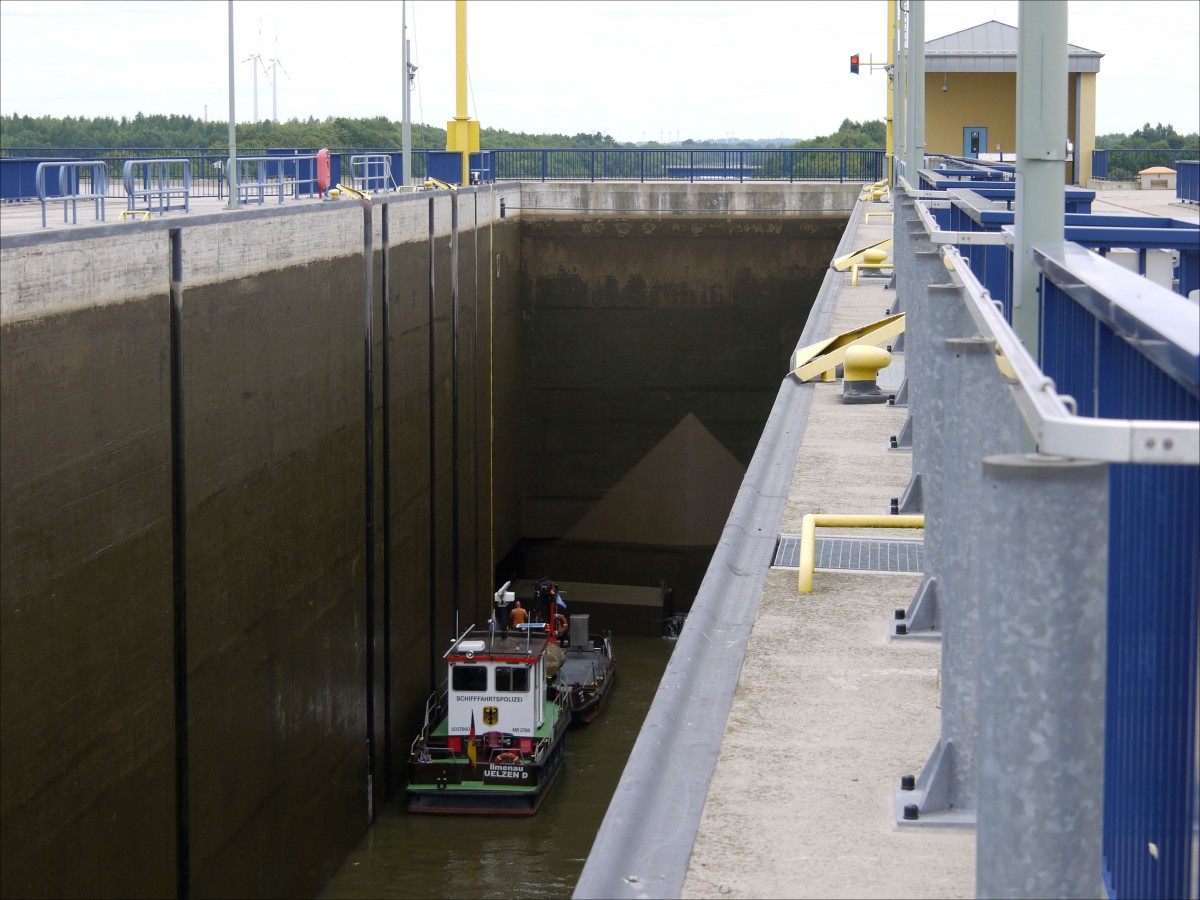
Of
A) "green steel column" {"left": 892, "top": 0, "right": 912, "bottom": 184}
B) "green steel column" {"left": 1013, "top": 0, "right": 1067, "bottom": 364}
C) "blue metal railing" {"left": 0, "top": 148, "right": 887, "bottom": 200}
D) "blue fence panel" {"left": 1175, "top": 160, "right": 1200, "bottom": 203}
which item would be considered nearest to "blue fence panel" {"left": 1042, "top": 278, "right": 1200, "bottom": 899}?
"green steel column" {"left": 1013, "top": 0, "right": 1067, "bottom": 364}

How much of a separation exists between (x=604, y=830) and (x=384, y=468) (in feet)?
57.2

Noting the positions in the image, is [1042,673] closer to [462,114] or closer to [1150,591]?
[1150,591]

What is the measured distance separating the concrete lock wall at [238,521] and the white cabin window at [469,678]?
103 cm

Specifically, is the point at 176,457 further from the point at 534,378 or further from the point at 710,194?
the point at 710,194

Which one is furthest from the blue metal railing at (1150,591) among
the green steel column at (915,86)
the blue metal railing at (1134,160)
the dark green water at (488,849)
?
the blue metal railing at (1134,160)

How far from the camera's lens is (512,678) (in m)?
20.0

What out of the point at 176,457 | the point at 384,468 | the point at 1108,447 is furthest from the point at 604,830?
the point at 384,468

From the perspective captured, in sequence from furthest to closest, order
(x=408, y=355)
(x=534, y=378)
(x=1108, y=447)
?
(x=534, y=378) < (x=408, y=355) < (x=1108, y=447)

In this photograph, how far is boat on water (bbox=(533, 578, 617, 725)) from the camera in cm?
2338

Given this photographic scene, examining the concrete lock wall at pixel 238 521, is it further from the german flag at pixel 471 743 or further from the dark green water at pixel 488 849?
the german flag at pixel 471 743

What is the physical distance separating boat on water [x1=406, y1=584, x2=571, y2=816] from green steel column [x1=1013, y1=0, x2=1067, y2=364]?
1554 centimetres

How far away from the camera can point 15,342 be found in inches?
437

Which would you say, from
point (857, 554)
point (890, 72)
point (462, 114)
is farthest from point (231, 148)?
point (890, 72)

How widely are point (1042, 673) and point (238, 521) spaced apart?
13857mm
